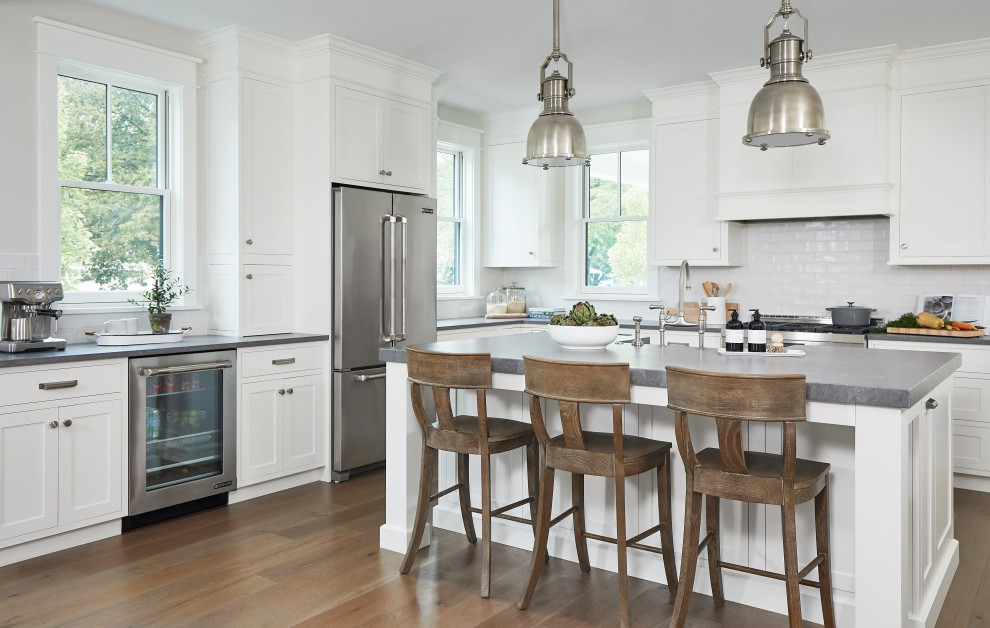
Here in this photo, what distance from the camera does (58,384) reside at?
3430 millimetres

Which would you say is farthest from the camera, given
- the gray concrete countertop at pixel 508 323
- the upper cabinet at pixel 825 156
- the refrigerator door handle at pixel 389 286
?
the gray concrete countertop at pixel 508 323

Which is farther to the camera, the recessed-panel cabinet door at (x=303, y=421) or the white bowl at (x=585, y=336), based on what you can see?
the recessed-panel cabinet door at (x=303, y=421)

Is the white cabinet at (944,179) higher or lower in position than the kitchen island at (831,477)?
higher

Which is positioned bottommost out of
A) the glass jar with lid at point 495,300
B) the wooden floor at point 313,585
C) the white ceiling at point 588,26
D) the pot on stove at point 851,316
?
the wooden floor at point 313,585

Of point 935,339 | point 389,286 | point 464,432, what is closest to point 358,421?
point 389,286

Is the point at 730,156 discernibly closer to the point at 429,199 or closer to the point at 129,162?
the point at 429,199

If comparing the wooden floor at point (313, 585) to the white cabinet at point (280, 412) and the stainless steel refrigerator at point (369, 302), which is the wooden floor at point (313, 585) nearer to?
the white cabinet at point (280, 412)

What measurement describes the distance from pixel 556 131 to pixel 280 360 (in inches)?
90.0

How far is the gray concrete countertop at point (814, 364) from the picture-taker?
2.29 metres

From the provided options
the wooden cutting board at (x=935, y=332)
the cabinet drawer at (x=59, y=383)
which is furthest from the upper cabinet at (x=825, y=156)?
the cabinet drawer at (x=59, y=383)

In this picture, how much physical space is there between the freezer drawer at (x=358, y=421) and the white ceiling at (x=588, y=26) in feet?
7.09

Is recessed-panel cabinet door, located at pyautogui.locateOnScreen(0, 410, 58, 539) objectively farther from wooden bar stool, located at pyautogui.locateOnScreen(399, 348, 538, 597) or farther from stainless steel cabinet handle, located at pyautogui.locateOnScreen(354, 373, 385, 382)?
stainless steel cabinet handle, located at pyautogui.locateOnScreen(354, 373, 385, 382)

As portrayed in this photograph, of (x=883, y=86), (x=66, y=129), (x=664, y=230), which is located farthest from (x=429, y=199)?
(x=883, y=86)

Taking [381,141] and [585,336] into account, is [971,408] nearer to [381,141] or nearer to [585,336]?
[585,336]
